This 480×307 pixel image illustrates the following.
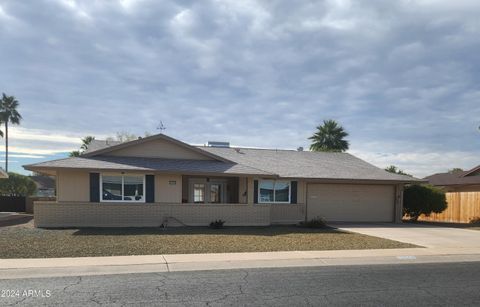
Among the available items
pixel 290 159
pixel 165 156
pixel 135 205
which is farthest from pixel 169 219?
pixel 290 159

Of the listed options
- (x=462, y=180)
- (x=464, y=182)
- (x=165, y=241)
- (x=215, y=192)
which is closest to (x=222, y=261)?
(x=165, y=241)

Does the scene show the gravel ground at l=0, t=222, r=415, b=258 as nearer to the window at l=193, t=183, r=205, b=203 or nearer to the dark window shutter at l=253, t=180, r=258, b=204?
the dark window shutter at l=253, t=180, r=258, b=204

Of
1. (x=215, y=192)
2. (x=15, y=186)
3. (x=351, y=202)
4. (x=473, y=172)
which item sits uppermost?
(x=473, y=172)

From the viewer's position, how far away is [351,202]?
24.5 meters

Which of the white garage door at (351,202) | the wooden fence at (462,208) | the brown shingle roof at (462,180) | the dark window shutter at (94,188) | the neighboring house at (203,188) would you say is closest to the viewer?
the neighboring house at (203,188)

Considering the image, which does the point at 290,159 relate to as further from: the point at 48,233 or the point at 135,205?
the point at 48,233

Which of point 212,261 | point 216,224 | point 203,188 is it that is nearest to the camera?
point 212,261

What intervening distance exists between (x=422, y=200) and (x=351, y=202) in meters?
4.94

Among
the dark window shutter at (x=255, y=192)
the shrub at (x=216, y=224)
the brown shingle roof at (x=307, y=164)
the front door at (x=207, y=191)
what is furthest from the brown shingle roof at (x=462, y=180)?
the shrub at (x=216, y=224)

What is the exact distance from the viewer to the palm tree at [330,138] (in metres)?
42.0

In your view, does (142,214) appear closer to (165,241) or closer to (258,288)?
(165,241)

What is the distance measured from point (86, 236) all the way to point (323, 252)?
8072 millimetres

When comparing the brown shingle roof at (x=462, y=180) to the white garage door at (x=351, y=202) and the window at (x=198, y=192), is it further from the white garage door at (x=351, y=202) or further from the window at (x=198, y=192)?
the window at (x=198, y=192)

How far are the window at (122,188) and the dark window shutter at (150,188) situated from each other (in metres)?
0.14
